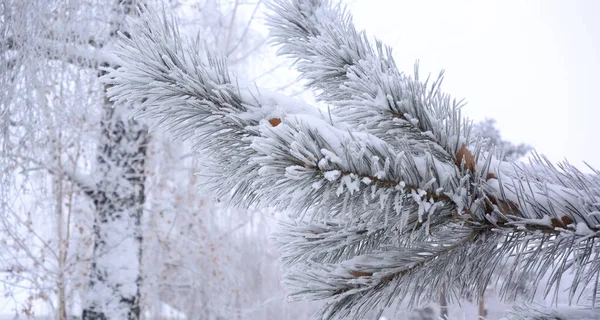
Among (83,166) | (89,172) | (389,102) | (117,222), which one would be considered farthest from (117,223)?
(389,102)

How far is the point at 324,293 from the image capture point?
1.86ft

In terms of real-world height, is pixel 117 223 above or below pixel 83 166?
below

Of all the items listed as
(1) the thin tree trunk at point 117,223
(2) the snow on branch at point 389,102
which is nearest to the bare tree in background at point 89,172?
(1) the thin tree trunk at point 117,223

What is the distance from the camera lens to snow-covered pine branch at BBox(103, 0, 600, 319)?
49 centimetres

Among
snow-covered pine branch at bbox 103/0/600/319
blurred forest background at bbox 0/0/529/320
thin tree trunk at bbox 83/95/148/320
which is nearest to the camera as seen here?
snow-covered pine branch at bbox 103/0/600/319

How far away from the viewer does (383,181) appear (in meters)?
0.49

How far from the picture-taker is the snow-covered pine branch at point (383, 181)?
494 millimetres

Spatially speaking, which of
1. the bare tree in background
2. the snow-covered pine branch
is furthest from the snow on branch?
Answer: the bare tree in background

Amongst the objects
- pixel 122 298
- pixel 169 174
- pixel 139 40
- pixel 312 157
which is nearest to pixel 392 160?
pixel 312 157

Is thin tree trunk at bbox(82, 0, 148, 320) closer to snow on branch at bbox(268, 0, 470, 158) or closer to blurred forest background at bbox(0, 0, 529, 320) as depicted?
blurred forest background at bbox(0, 0, 529, 320)

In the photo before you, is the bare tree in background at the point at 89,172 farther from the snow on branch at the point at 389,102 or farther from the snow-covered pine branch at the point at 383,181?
the snow on branch at the point at 389,102

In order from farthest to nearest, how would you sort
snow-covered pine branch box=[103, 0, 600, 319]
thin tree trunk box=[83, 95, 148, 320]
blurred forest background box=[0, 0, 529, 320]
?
thin tree trunk box=[83, 95, 148, 320] < blurred forest background box=[0, 0, 529, 320] < snow-covered pine branch box=[103, 0, 600, 319]

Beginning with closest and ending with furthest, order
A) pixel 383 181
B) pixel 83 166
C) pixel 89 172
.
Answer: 1. pixel 383 181
2. pixel 89 172
3. pixel 83 166

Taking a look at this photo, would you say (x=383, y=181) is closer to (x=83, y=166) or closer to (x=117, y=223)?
(x=117, y=223)
